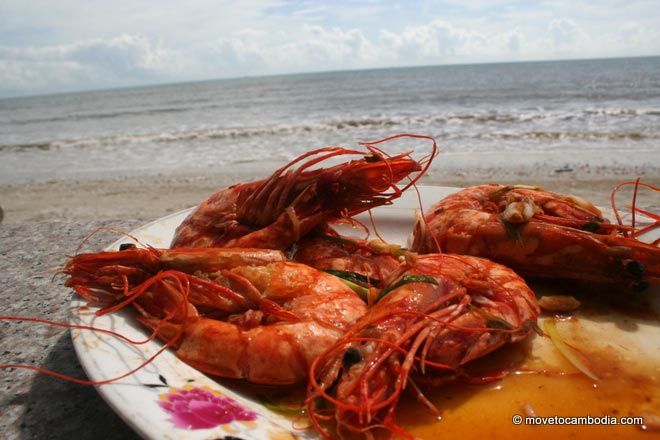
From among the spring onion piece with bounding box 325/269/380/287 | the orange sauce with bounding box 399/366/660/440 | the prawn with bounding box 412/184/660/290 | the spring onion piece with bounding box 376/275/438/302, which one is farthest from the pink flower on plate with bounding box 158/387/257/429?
the prawn with bounding box 412/184/660/290

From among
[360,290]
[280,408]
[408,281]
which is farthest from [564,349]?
[280,408]

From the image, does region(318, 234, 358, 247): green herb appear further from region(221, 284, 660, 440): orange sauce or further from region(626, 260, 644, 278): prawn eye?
region(626, 260, 644, 278): prawn eye

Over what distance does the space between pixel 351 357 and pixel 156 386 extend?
2.53ft

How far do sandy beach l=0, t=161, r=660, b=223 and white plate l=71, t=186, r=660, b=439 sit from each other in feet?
19.9

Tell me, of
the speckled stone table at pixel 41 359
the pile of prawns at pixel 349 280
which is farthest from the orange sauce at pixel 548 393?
the speckled stone table at pixel 41 359

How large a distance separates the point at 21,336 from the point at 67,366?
570 mm

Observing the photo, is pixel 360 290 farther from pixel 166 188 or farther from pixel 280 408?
pixel 166 188

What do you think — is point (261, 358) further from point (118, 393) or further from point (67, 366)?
point (67, 366)

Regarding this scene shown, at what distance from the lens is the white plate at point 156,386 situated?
65.0 inches

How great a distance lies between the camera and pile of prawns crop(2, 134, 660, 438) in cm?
205

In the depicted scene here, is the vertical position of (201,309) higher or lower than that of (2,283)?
higher

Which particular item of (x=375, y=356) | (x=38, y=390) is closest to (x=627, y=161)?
(x=375, y=356)

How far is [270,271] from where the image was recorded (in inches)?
99.3

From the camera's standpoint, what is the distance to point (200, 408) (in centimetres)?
180
